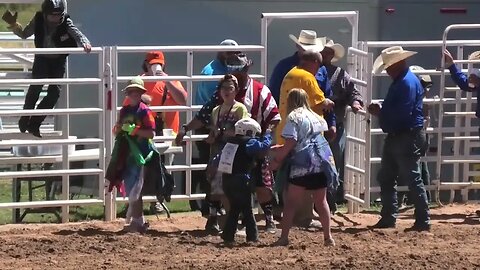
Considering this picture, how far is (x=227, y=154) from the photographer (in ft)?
29.4

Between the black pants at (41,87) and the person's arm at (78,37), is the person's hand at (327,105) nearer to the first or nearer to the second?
the person's arm at (78,37)

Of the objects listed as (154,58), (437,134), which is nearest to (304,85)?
(154,58)

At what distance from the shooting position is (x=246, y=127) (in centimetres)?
893

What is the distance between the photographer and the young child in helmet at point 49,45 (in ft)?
33.6

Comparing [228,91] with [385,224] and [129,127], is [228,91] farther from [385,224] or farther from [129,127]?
[385,224]

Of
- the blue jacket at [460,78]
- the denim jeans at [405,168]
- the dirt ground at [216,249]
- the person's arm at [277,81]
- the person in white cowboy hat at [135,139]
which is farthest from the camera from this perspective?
the blue jacket at [460,78]

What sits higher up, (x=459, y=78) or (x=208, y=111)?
(x=459, y=78)

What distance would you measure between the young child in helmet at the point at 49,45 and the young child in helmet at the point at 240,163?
2106 mm

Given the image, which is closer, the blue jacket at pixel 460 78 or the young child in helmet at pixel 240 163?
the young child in helmet at pixel 240 163

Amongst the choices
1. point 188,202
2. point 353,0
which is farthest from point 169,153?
point 353,0

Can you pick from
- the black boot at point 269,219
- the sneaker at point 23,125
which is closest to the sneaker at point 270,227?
the black boot at point 269,219

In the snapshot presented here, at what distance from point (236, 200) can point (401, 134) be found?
192 cm

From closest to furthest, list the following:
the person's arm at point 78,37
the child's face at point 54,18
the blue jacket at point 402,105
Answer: the blue jacket at point 402,105 < the person's arm at point 78,37 < the child's face at point 54,18

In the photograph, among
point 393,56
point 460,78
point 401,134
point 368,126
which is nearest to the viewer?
point 393,56
